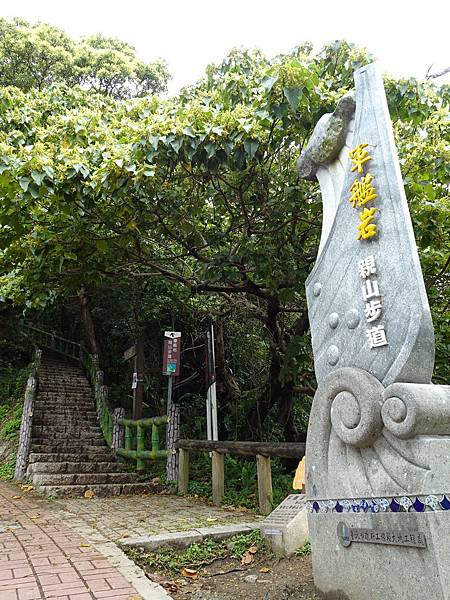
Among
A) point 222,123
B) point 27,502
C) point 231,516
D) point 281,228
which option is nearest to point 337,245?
point 222,123

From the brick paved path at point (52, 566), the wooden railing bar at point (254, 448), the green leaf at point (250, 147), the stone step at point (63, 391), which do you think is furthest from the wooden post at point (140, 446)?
the green leaf at point (250, 147)

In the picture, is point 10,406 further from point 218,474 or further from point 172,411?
point 218,474

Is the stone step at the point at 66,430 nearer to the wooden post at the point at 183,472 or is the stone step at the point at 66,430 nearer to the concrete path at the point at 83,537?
the concrete path at the point at 83,537

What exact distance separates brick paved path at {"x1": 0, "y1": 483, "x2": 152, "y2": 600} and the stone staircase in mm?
2231

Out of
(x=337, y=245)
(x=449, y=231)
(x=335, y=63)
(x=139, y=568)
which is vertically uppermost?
(x=335, y=63)

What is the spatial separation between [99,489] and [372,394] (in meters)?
6.03

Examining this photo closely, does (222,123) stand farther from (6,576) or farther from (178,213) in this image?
(6,576)

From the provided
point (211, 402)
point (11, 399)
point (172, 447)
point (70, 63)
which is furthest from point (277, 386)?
point (70, 63)

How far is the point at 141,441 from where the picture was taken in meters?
9.02

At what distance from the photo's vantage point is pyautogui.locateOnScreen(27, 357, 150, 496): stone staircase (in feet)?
26.4

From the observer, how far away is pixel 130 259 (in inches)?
310

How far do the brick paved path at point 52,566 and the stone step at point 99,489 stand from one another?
5.64 ft

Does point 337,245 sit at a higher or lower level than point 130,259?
lower

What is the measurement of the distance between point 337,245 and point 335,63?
106 inches
